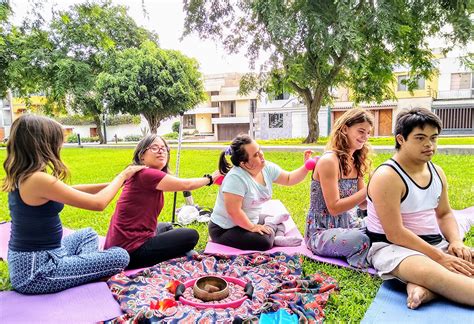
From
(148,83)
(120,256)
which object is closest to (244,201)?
(120,256)

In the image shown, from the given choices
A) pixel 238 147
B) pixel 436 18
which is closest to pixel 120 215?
pixel 238 147

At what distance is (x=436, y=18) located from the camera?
375 inches

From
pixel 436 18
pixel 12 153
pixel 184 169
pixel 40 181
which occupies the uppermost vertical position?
pixel 436 18

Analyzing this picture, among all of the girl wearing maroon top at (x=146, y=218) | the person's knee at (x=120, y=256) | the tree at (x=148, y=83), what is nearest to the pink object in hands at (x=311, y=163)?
the girl wearing maroon top at (x=146, y=218)

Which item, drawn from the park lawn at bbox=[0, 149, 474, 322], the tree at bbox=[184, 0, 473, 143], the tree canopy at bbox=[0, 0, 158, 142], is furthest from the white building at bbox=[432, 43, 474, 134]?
the tree canopy at bbox=[0, 0, 158, 142]

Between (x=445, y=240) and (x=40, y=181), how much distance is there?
281 cm

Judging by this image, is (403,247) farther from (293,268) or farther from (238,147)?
(238,147)

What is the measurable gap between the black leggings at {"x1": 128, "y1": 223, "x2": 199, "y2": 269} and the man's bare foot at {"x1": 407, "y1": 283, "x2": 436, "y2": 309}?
5.66 feet

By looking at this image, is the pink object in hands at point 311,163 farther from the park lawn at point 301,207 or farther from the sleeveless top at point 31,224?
the sleeveless top at point 31,224

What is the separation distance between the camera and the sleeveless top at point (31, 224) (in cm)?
232

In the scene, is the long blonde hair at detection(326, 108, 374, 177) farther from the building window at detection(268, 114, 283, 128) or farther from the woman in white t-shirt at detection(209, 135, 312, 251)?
the building window at detection(268, 114, 283, 128)

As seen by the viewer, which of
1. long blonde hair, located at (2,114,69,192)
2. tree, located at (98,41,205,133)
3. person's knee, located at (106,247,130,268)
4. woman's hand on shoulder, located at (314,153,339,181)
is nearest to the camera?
long blonde hair, located at (2,114,69,192)

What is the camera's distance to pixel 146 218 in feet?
9.59

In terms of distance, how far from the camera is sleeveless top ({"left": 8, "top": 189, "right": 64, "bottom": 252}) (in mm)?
2324
